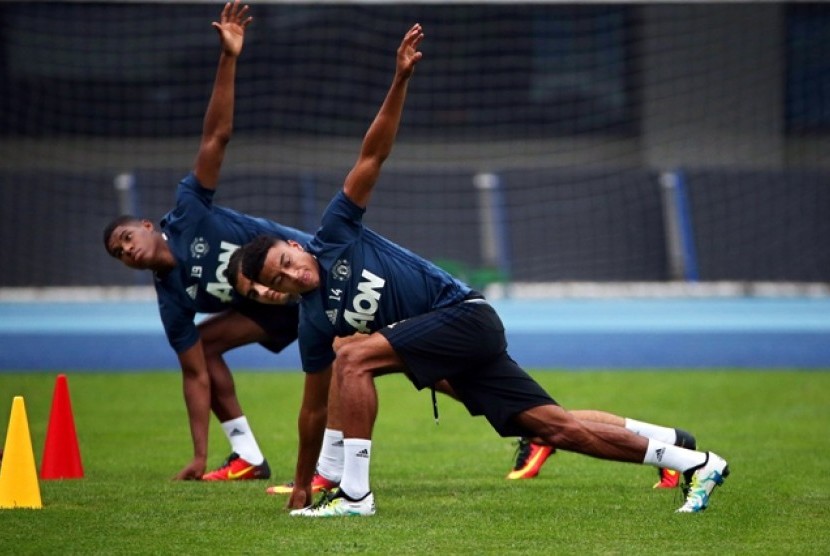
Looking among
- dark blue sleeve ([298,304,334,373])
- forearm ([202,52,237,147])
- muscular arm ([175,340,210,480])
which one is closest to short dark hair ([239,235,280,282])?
dark blue sleeve ([298,304,334,373])

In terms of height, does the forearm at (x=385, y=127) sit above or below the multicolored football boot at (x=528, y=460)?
above

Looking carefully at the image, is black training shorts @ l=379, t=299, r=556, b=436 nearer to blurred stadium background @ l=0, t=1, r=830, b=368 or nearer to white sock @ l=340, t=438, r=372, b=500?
white sock @ l=340, t=438, r=372, b=500

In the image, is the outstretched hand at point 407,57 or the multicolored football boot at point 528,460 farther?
the multicolored football boot at point 528,460

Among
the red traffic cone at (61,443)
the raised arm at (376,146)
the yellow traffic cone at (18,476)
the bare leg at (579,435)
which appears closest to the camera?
the raised arm at (376,146)

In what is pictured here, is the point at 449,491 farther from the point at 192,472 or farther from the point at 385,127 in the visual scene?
the point at 385,127

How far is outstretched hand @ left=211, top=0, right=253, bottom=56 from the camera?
25.7 feet

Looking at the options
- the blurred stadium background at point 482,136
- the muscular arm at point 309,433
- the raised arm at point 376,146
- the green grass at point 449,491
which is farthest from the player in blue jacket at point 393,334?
the blurred stadium background at point 482,136

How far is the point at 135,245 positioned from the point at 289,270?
1908 millimetres

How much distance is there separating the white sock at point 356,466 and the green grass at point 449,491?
157 mm

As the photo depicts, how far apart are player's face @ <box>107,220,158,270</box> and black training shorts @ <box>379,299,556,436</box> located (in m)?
2.10

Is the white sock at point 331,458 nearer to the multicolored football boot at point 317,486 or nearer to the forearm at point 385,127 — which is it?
the multicolored football boot at point 317,486

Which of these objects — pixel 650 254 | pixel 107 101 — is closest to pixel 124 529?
pixel 650 254

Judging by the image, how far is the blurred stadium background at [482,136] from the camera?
18.3 metres

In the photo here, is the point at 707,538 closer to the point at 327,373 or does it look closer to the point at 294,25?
the point at 327,373
